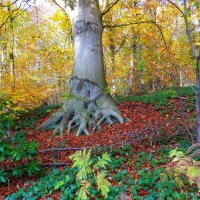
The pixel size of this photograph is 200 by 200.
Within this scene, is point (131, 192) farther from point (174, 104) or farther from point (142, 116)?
point (174, 104)

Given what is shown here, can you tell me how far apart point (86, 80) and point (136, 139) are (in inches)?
126

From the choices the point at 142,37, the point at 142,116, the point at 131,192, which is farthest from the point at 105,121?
the point at 142,37

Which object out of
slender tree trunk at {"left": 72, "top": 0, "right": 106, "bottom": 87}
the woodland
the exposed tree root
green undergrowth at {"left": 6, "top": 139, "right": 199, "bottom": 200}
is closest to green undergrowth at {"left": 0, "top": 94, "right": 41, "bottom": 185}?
the woodland

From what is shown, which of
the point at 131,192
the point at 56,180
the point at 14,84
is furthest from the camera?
the point at 14,84

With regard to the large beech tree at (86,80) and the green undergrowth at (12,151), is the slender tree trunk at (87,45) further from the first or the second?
the green undergrowth at (12,151)

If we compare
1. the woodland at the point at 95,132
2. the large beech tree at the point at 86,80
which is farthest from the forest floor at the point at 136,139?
the large beech tree at the point at 86,80

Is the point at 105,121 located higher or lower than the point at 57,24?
lower

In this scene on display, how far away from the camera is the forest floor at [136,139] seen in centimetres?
472

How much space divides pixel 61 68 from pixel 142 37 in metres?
6.18

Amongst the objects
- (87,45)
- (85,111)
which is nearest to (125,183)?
(85,111)

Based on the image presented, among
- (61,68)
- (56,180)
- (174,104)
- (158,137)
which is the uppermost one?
(61,68)

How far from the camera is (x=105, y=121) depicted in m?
7.92

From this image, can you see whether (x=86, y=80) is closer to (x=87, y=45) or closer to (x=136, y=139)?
(x=87, y=45)

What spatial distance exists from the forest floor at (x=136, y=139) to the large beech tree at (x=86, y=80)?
0.52m
